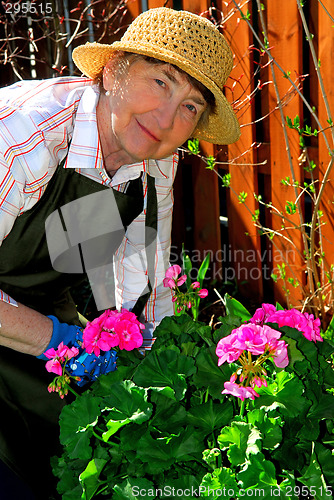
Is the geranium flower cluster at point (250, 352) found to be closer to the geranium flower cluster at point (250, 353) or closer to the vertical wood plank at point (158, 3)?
the geranium flower cluster at point (250, 353)

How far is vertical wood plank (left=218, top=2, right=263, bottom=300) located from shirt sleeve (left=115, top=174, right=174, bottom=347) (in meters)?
0.53

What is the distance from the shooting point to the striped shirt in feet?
4.70

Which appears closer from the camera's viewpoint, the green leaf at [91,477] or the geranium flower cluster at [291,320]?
the green leaf at [91,477]

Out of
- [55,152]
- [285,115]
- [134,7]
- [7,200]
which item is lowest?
[7,200]

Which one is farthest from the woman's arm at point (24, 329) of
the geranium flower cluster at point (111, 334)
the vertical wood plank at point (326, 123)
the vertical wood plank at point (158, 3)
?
the vertical wood plank at point (158, 3)

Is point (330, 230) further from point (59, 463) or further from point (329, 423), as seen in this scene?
point (59, 463)

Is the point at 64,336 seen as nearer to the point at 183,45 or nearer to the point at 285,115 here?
the point at 183,45

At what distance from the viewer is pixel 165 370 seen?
1.22 meters

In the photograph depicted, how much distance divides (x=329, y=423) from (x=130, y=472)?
426 millimetres

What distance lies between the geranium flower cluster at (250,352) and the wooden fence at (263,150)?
3.74 ft

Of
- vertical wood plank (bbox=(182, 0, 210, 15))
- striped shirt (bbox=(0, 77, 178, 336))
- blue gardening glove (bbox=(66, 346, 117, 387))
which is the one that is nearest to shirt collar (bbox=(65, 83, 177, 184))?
striped shirt (bbox=(0, 77, 178, 336))

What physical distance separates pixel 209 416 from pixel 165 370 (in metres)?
0.13

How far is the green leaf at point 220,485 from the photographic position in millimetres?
1021

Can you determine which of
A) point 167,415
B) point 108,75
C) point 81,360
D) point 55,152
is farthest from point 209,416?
point 108,75
